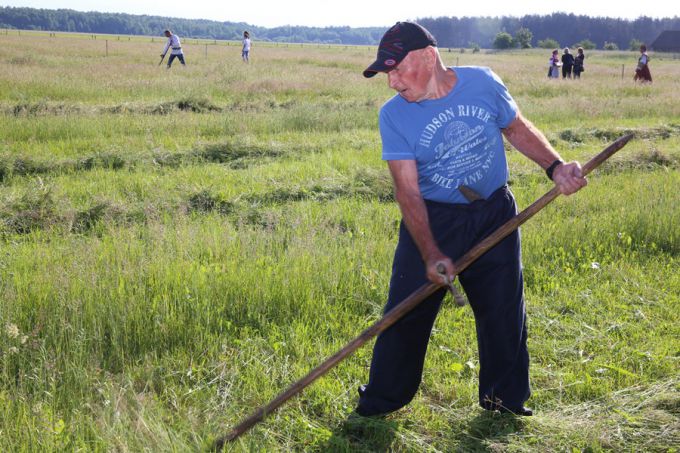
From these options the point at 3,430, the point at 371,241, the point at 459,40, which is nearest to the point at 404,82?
the point at 3,430

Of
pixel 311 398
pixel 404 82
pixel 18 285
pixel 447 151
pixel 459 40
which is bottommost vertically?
pixel 311 398

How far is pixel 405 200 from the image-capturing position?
2.84 meters

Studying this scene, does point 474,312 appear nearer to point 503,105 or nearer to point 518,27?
point 503,105

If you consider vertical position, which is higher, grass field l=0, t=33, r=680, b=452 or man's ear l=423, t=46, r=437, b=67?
man's ear l=423, t=46, r=437, b=67

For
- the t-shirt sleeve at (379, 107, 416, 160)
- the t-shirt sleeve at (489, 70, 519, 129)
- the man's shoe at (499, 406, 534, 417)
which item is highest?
the t-shirt sleeve at (489, 70, 519, 129)

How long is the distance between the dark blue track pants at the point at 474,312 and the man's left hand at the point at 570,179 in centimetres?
27

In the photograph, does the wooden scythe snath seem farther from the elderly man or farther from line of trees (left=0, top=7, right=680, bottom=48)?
line of trees (left=0, top=7, right=680, bottom=48)

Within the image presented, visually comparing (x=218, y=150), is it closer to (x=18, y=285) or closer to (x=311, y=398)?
(x=18, y=285)

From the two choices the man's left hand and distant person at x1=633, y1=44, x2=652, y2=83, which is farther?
distant person at x1=633, y1=44, x2=652, y2=83

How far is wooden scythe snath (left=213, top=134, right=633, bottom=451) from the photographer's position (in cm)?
277

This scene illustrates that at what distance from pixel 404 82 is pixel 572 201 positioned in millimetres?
4568

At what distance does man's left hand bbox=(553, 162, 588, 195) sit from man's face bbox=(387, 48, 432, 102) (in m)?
0.66

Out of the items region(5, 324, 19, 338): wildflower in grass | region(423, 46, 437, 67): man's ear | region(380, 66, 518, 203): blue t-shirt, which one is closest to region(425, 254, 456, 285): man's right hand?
region(380, 66, 518, 203): blue t-shirt

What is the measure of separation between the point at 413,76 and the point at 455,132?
0.95ft
